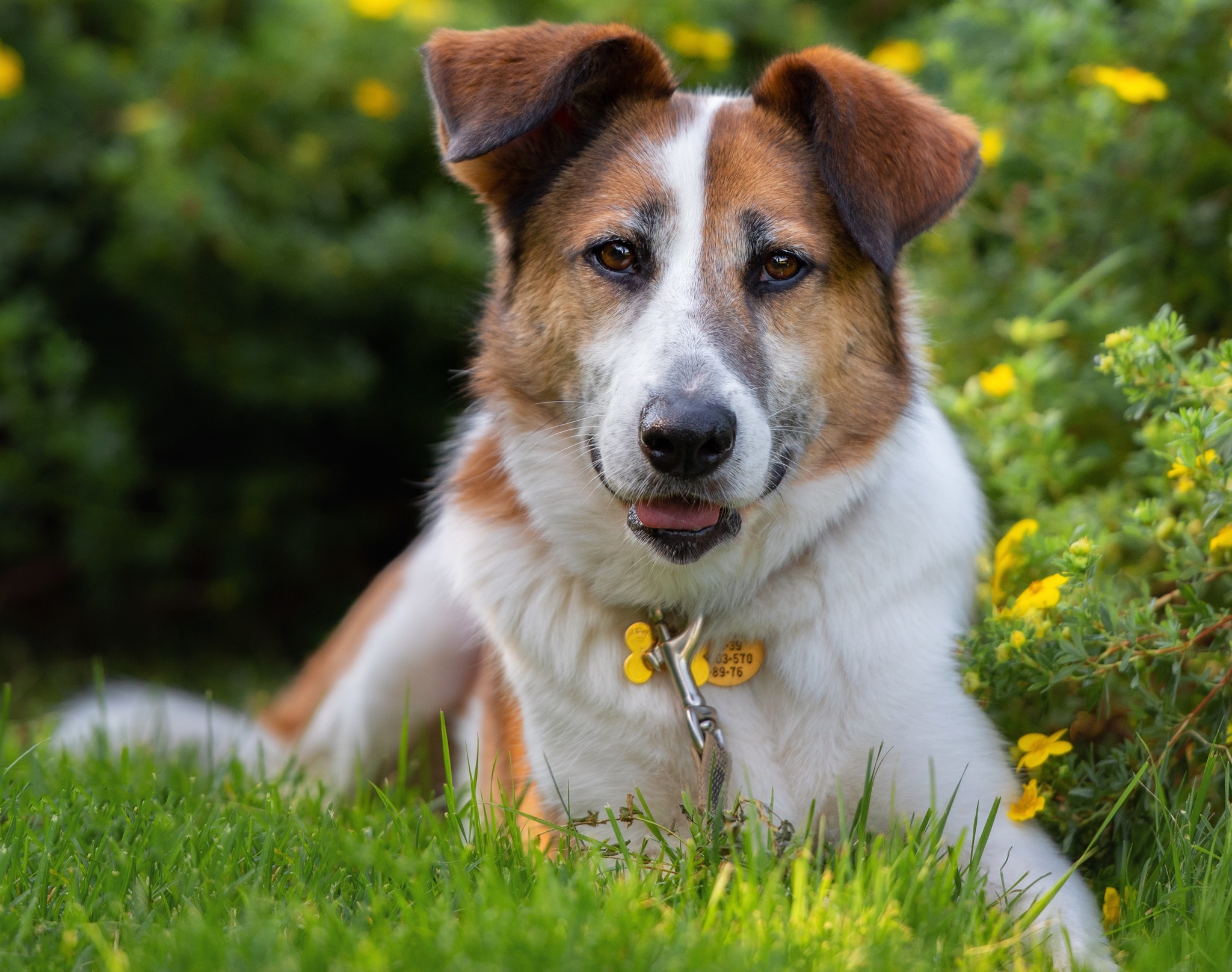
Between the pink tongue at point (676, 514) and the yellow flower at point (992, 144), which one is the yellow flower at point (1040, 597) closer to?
the pink tongue at point (676, 514)

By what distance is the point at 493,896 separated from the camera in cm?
194

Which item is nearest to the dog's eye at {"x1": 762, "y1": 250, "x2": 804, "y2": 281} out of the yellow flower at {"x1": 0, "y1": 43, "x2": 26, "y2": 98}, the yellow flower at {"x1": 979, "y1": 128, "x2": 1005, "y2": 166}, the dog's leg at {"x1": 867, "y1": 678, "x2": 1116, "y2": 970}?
the dog's leg at {"x1": 867, "y1": 678, "x2": 1116, "y2": 970}

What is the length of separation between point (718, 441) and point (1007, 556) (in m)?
0.84

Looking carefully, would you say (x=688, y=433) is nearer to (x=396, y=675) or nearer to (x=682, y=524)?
(x=682, y=524)

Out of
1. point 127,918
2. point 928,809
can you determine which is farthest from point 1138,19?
point 127,918

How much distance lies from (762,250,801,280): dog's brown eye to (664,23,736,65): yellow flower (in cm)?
212

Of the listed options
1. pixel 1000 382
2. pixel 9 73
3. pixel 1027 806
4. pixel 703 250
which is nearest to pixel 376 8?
pixel 9 73

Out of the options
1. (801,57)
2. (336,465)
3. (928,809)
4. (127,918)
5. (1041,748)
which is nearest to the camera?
(127,918)

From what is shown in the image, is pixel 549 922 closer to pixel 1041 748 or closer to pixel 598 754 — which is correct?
pixel 598 754

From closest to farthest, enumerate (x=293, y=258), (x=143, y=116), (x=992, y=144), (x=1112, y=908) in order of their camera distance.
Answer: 1. (x=1112, y=908)
2. (x=992, y=144)
3. (x=143, y=116)
4. (x=293, y=258)

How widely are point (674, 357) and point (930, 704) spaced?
2.82 feet

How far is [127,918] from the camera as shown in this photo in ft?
6.52

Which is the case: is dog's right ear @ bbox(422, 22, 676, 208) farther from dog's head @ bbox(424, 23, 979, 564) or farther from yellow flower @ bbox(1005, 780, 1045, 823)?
yellow flower @ bbox(1005, 780, 1045, 823)

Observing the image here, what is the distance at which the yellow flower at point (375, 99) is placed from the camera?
15.8ft
